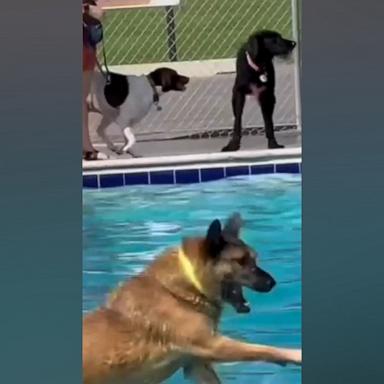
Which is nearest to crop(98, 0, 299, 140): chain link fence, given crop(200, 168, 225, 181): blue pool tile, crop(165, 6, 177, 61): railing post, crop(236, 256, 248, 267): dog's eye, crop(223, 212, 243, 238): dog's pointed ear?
crop(165, 6, 177, 61): railing post

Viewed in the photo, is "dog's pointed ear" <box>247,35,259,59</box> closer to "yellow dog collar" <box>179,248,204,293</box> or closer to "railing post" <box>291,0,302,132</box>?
"railing post" <box>291,0,302,132</box>

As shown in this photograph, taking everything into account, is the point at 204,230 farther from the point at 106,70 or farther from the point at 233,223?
the point at 106,70

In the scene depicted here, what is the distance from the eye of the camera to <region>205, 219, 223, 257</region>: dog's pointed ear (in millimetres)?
3139

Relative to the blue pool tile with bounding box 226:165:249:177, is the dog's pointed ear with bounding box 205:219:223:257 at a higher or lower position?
lower

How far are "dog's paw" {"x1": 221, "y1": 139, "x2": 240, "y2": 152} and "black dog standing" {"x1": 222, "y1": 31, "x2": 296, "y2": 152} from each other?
0.03 feet

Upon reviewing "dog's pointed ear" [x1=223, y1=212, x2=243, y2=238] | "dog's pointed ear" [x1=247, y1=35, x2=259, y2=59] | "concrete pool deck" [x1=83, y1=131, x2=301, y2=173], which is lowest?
"dog's pointed ear" [x1=223, y1=212, x2=243, y2=238]

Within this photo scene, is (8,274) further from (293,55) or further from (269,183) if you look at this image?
(293,55)

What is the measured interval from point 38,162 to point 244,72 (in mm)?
695

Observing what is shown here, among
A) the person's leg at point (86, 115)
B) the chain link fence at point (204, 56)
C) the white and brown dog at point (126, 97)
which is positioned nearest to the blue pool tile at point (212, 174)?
the chain link fence at point (204, 56)

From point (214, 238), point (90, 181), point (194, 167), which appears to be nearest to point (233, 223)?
point (214, 238)

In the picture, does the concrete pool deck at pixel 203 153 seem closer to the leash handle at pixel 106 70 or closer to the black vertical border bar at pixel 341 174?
the black vertical border bar at pixel 341 174

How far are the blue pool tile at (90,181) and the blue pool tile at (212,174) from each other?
0.33 m

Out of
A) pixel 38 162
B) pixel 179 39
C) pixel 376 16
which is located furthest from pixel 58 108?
pixel 376 16

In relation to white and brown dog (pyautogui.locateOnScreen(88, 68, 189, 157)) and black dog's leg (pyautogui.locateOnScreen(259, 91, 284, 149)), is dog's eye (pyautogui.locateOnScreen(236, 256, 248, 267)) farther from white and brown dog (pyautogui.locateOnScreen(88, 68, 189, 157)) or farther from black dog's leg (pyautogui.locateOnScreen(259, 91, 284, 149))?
white and brown dog (pyautogui.locateOnScreen(88, 68, 189, 157))
